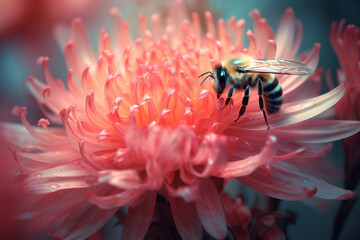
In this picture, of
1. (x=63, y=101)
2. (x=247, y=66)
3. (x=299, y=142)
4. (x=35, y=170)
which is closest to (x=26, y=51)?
(x=63, y=101)

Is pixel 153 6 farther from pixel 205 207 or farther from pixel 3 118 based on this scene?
pixel 205 207

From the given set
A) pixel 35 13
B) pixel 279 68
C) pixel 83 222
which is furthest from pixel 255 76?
pixel 35 13

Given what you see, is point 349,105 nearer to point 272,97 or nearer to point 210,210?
point 272,97

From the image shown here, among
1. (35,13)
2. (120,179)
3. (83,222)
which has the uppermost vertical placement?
(35,13)

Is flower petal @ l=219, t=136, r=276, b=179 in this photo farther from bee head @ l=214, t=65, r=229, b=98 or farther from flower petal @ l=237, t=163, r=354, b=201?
bee head @ l=214, t=65, r=229, b=98

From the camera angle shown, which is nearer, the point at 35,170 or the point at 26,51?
the point at 35,170

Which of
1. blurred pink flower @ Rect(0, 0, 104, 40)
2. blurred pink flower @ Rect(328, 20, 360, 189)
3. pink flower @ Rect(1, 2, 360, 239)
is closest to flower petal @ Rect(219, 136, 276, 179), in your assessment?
pink flower @ Rect(1, 2, 360, 239)

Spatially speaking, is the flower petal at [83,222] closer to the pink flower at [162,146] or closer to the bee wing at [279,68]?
the pink flower at [162,146]
